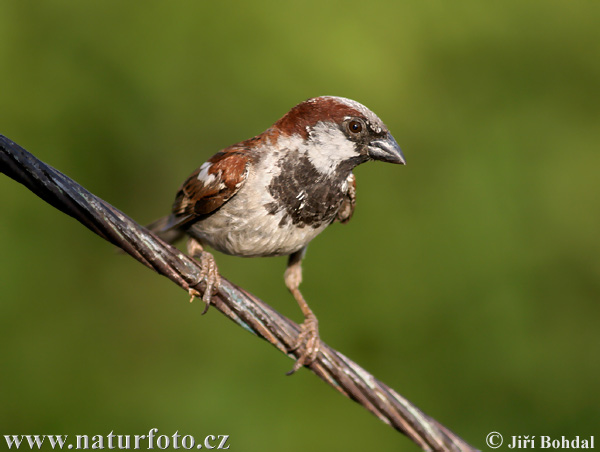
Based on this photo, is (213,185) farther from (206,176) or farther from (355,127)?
(355,127)

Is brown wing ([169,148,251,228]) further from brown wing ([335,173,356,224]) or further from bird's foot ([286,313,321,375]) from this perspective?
bird's foot ([286,313,321,375])

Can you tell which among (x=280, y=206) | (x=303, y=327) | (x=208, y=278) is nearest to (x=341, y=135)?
(x=280, y=206)

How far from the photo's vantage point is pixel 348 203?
11.3ft

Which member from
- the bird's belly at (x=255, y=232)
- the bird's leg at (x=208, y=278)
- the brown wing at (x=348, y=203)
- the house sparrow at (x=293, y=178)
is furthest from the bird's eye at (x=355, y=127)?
the bird's leg at (x=208, y=278)

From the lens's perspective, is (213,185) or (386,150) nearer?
(386,150)

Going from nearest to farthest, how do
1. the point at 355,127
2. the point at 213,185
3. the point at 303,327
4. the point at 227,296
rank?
the point at 227,296 → the point at 355,127 → the point at 213,185 → the point at 303,327

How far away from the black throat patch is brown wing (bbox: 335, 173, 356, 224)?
0.19 m

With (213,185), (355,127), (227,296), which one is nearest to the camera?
(227,296)

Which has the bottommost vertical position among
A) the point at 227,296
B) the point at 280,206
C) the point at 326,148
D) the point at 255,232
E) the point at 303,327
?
the point at 227,296

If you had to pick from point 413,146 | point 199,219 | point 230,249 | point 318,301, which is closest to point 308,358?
point 230,249

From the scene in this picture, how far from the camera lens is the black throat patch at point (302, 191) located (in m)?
3.09

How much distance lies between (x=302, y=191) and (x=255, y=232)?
0.94 ft

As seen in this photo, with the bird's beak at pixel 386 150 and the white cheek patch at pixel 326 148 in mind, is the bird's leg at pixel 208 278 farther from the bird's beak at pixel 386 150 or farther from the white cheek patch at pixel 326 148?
the bird's beak at pixel 386 150

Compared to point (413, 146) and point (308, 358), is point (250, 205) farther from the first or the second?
point (413, 146)
